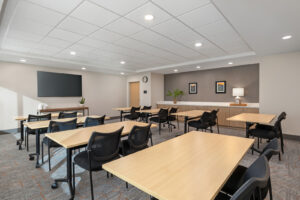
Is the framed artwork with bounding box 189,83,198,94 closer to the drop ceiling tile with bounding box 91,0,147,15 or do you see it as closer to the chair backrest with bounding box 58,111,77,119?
the chair backrest with bounding box 58,111,77,119

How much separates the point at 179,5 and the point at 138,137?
2.01 m

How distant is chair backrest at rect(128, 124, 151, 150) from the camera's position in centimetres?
216

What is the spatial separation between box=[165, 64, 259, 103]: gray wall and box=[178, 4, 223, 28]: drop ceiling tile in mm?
4284

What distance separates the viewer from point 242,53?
4617 mm

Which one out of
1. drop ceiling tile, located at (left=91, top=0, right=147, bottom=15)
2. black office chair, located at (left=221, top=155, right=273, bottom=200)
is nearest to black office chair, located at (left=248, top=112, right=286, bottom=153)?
black office chair, located at (left=221, top=155, right=273, bottom=200)

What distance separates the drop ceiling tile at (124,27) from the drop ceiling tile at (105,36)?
17cm

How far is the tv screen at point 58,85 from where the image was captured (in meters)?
5.95

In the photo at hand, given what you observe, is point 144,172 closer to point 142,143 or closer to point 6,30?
point 142,143

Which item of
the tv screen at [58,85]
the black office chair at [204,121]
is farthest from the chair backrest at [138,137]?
the tv screen at [58,85]

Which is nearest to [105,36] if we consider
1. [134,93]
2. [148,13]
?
[148,13]

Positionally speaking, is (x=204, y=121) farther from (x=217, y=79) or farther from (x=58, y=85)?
(x=58, y=85)

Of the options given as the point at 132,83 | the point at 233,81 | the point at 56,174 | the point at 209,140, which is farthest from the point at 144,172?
the point at 132,83

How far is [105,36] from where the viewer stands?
3264 mm

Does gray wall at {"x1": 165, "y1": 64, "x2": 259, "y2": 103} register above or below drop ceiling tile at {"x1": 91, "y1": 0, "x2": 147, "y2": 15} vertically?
below
